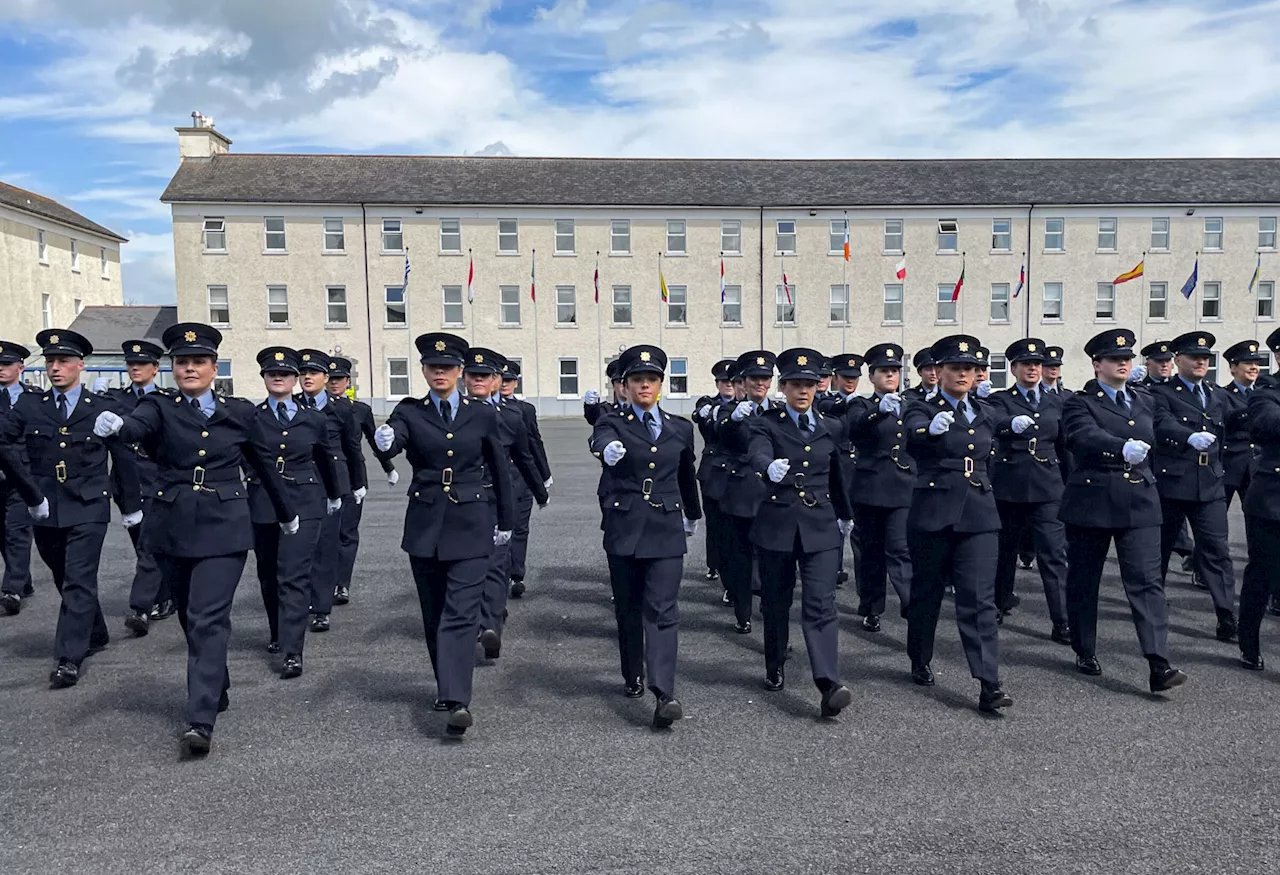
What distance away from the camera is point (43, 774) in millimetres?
4973

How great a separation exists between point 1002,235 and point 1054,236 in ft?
8.16

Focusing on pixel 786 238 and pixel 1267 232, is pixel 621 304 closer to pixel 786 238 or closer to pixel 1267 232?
pixel 786 238

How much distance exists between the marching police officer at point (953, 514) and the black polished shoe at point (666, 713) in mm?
1801

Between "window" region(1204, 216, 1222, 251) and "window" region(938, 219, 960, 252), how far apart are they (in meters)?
11.7

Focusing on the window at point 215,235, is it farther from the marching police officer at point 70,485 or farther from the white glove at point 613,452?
the white glove at point 613,452

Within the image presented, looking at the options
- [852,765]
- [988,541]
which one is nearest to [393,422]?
[852,765]

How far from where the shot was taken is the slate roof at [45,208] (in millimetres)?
50862

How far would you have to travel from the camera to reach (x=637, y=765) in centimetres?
507

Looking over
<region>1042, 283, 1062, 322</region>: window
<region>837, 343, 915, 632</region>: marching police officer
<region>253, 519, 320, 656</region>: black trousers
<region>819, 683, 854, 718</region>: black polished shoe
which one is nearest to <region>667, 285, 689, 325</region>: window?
<region>1042, 283, 1062, 322</region>: window

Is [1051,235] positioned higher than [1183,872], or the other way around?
[1051,235]

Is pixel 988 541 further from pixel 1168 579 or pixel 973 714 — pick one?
pixel 1168 579

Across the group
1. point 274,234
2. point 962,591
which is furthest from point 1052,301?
point 962,591

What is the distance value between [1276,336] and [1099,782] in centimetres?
460

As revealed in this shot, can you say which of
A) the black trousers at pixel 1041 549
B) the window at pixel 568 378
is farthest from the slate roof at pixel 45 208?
the black trousers at pixel 1041 549
